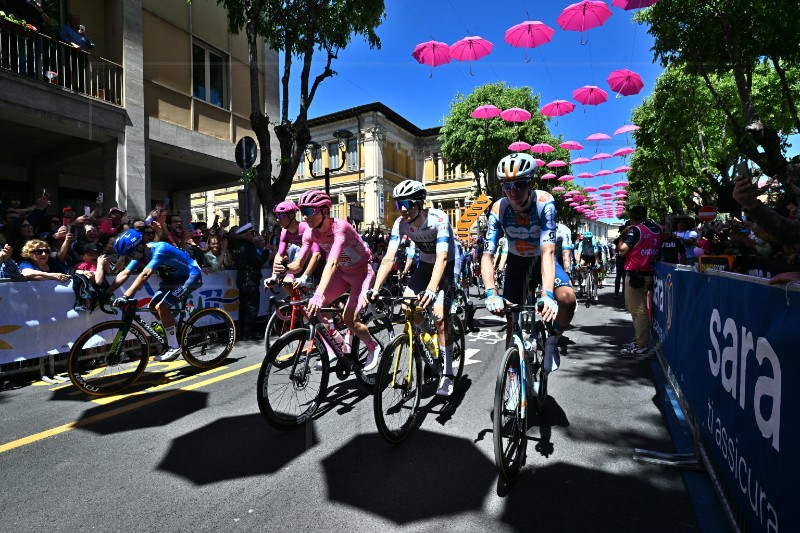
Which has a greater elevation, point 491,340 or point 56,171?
point 56,171

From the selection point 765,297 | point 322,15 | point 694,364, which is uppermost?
point 322,15

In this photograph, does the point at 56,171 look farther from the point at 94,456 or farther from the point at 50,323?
the point at 94,456

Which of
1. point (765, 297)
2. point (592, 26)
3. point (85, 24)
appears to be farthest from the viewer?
point (85, 24)

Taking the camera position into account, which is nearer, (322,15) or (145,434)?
(145,434)

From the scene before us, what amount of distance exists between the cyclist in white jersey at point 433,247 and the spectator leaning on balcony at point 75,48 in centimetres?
1100

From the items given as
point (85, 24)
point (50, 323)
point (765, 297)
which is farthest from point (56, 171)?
point (765, 297)

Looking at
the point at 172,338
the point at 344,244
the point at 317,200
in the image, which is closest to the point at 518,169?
the point at 344,244

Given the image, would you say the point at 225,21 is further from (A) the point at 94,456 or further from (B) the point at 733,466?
(B) the point at 733,466

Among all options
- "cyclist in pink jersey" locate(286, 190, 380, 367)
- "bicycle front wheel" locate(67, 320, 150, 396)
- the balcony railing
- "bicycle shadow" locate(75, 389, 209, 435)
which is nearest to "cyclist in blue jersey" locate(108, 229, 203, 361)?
"bicycle front wheel" locate(67, 320, 150, 396)

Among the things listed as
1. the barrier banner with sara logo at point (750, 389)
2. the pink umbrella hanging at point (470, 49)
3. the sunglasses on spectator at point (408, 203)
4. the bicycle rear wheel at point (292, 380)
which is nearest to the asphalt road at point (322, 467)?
the bicycle rear wheel at point (292, 380)

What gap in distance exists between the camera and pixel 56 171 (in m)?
14.0

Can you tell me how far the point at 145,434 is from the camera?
398cm

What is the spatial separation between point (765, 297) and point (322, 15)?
13208 mm

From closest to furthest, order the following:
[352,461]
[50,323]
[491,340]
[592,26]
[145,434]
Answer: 1. [352,461]
2. [145,434]
3. [50,323]
4. [491,340]
5. [592,26]
